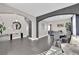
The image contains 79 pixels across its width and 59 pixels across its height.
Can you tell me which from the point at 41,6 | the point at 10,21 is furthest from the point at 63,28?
the point at 10,21

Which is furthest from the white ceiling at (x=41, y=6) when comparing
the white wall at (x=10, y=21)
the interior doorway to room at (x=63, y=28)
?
the white wall at (x=10, y=21)

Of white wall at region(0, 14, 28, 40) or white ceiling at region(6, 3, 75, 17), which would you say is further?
white wall at region(0, 14, 28, 40)

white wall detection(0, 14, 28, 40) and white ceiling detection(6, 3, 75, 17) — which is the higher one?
white ceiling detection(6, 3, 75, 17)

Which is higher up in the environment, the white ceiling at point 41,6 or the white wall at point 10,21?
the white ceiling at point 41,6

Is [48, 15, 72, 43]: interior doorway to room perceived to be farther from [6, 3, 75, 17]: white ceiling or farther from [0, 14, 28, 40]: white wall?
[0, 14, 28, 40]: white wall

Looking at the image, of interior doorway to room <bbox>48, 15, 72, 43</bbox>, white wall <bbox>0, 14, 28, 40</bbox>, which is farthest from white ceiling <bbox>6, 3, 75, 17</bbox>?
white wall <bbox>0, 14, 28, 40</bbox>

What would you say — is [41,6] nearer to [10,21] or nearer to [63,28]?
[63,28]

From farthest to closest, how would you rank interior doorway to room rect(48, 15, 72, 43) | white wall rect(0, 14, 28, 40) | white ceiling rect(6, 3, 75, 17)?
white wall rect(0, 14, 28, 40), white ceiling rect(6, 3, 75, 17), interior doorway to room rect(48, 15, 72, 43)

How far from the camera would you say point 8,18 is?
541 centimetres

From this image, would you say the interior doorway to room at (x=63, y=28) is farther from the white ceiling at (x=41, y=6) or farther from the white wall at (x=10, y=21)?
the white wall at (x=10, y=21)

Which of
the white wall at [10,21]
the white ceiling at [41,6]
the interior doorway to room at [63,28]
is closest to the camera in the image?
the interior doorway to room at [63,28]

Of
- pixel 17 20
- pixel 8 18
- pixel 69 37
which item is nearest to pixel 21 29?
pixel 17 20

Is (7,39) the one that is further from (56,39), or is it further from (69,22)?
(69,22)

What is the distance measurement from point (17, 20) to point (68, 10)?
3.55 metres
